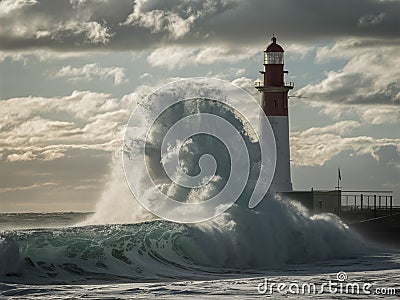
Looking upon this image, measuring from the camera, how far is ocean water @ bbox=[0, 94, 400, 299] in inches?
848

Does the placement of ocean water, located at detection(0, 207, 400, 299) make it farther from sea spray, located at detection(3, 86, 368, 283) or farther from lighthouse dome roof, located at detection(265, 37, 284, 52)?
lighthouse dome roof, located at detection(265, 37, 284, 52)

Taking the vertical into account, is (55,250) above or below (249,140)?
below

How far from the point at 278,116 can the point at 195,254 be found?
35.7 feet

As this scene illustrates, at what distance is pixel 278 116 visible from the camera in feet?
123

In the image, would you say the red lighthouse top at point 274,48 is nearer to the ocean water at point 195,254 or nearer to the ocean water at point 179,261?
the ocean water at point 195,254

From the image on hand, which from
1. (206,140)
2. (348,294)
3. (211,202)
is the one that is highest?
(206,140)

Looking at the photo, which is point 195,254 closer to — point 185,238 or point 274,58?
point 185,238

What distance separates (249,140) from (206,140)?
Answer: 8.12 feet

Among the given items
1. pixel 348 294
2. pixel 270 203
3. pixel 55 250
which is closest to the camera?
pixel 348 294

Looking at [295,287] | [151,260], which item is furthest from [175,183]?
[295,287]

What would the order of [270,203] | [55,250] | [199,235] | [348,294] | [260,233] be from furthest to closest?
[270,203] → [260,233] → [199,235] → [55,250] → [348,294]

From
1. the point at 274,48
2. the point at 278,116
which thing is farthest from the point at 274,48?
the point at 278,116

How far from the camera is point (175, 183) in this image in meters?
34.0

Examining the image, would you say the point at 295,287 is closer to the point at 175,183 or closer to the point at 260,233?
the point at 260,233
